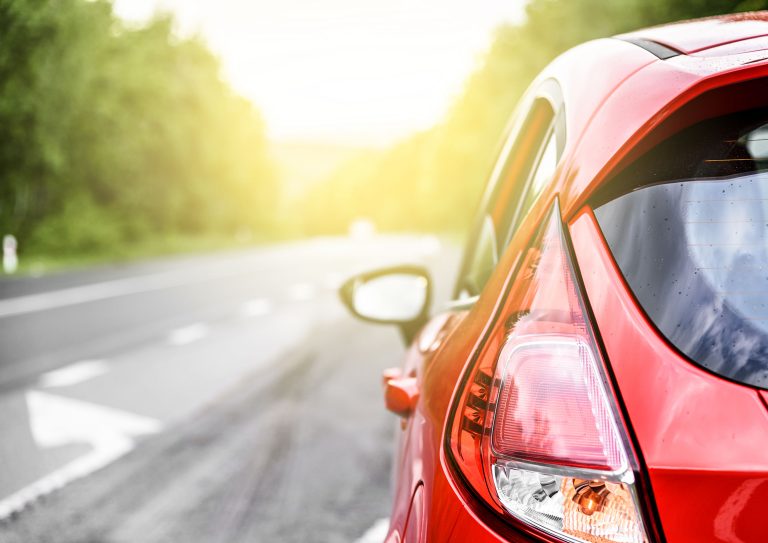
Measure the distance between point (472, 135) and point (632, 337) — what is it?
4923 centimetres

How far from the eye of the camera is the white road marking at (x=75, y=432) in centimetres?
413

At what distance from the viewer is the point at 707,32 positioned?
1398 millimetres

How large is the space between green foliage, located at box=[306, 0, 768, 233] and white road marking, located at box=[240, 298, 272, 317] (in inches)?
168

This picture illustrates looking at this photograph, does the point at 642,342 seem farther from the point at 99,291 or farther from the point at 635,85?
the point at 99,291

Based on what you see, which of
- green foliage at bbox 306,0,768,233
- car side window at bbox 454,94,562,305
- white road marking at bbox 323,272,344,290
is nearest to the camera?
car side window at bbox 454,94,562,305

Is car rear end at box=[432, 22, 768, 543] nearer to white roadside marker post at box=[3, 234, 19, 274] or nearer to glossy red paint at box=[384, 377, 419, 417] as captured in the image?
glossy red paint at box=[384, 377, 419, 417]

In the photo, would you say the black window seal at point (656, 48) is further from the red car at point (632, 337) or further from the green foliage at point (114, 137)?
the green foliage at point (114, 137)

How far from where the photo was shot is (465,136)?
165 feet

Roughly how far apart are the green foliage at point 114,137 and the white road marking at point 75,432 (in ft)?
8.79

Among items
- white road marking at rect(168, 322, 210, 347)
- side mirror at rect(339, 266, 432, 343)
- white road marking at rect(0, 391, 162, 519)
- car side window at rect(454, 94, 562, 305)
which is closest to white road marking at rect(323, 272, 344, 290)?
white road marking at rect(168, 322, 210, 347)

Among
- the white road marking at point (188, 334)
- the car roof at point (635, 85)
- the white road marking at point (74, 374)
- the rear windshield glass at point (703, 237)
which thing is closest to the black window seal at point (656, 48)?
the car roof at point (635, 85)

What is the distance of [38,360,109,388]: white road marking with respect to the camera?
697 centimetres

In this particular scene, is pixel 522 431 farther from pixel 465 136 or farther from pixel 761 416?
pixel 465 136

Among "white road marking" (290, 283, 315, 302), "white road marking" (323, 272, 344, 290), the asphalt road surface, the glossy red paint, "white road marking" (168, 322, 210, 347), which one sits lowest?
"white road marking" (323, 272, 344, 290)
